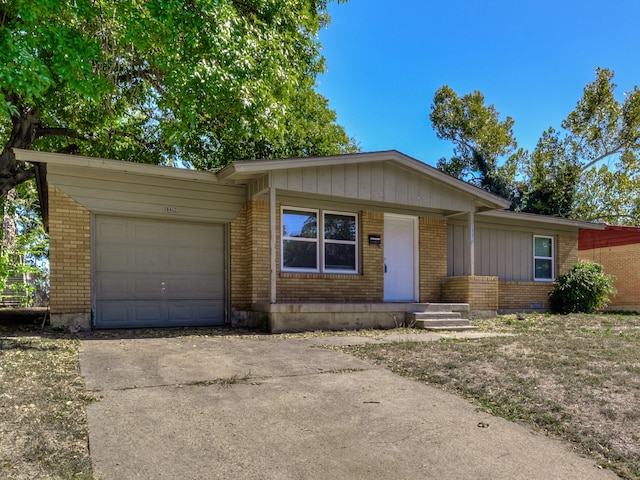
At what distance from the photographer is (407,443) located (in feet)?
11.7

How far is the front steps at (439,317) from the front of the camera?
9852 millimetres

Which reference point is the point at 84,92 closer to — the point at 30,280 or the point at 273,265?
the point at 273,265

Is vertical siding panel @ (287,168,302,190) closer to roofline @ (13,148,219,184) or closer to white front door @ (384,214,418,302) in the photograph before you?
roofline @ (13,148,219,184)

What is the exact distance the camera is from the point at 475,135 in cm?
2591

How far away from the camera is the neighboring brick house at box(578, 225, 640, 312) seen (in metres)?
16.0

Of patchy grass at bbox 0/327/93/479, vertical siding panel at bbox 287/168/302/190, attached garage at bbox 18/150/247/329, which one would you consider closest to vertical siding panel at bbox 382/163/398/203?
vertical siding panel at bbox 287/168/302/190

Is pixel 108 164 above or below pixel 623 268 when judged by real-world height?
above

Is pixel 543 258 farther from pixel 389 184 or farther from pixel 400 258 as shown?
pixel 389 184

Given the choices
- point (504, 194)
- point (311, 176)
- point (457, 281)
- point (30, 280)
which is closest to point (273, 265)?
point (311, 176)

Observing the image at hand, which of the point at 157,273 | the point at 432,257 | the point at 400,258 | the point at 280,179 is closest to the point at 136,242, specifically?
the point at 157,273

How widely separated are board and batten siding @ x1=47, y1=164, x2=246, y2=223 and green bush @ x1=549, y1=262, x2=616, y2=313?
32.9 ft

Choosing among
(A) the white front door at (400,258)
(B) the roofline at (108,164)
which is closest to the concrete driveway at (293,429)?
(B) the roofline at (108,164)

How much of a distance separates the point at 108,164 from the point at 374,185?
18.1 feet

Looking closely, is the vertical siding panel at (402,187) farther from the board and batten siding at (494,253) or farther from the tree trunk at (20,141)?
the tree trunk at (20,141)
